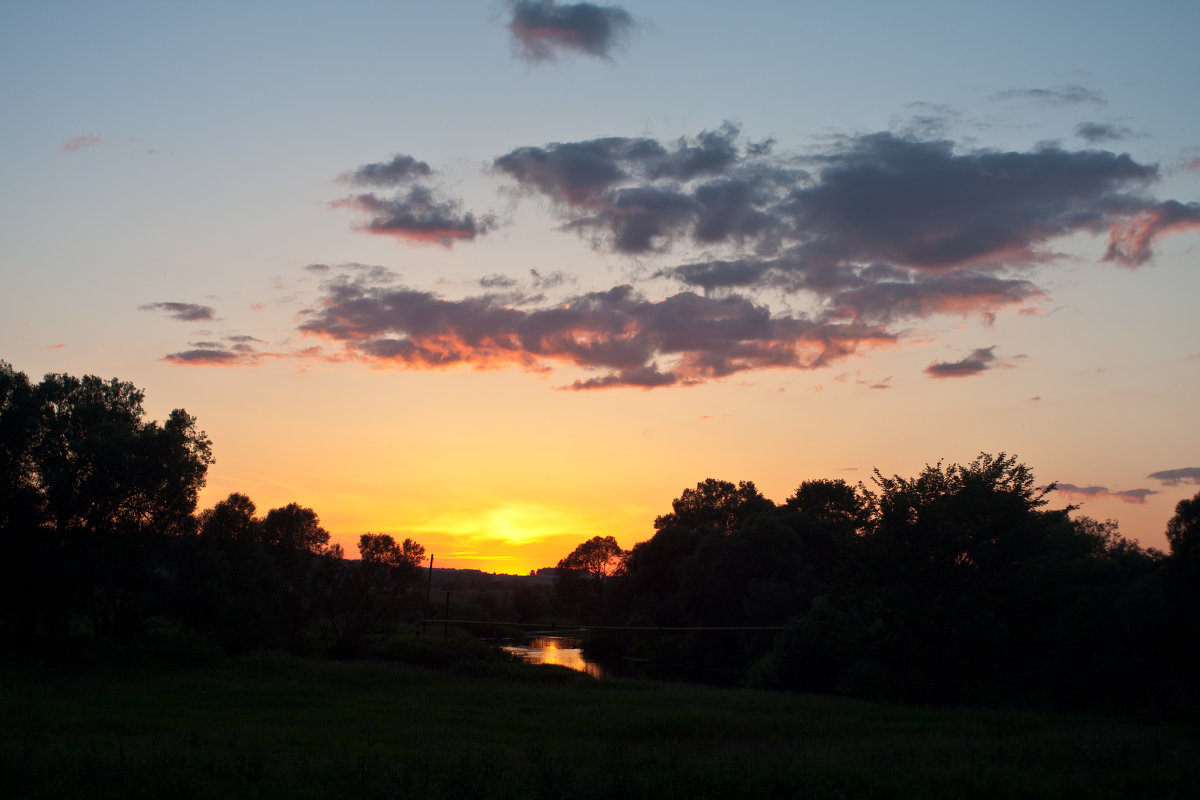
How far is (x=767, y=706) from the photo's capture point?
89.6ft

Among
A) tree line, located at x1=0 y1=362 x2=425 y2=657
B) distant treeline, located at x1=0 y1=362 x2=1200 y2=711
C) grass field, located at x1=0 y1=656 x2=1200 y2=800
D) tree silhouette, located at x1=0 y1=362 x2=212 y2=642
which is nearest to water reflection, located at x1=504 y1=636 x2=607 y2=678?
distant treeline, located at x1=0 y1=362 x2=1200 y2=711

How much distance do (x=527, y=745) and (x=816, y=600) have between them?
99.7ft

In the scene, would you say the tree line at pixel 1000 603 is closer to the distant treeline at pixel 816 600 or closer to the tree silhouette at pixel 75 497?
the distant treeline at pixel 816 600

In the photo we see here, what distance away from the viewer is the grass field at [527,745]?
40.4 ft

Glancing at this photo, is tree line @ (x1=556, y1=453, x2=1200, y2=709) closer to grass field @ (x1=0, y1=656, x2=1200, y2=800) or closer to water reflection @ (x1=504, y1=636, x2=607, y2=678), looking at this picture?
grass field @ (x1=0, y1=656, x2=1200, y2=800)

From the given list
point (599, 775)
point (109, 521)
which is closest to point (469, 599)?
point (109, 521)

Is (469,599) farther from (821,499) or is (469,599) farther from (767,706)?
(767,706)

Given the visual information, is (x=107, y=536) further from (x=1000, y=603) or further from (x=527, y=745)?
(x=1000, y=603)

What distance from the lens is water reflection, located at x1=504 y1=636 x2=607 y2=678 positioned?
5912 centimetres

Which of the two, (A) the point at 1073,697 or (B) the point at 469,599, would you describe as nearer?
(A) the point at 1073,697

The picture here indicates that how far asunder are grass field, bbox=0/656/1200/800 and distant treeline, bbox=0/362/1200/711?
13.6 feet

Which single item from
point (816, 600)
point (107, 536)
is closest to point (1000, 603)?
point (816, 600)

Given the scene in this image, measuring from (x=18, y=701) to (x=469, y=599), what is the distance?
84.0m

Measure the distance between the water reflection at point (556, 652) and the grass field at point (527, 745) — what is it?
27.1 m
